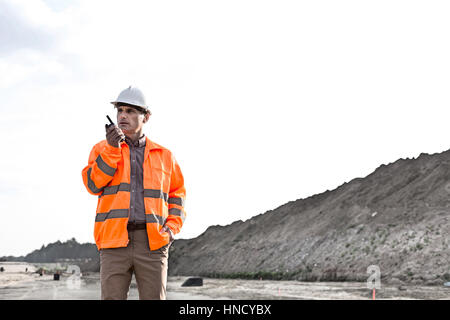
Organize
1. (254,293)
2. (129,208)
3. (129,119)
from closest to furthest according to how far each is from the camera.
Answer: (129,208), (129,119), (254,293)

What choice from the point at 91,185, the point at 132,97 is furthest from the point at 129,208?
the point at 132,97

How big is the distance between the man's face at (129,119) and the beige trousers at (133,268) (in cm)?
71

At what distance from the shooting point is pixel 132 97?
12.1 feet

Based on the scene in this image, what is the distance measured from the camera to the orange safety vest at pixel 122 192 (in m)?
3.53

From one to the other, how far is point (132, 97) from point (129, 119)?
154 mm

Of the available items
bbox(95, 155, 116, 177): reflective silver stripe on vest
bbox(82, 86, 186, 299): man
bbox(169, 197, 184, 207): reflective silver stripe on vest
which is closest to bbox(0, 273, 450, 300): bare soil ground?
bbox(169, 197, 184, 207): reflective silver stripe on vest

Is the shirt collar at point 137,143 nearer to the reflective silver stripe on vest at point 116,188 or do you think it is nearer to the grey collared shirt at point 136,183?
the grey collared shirt at point 136,183

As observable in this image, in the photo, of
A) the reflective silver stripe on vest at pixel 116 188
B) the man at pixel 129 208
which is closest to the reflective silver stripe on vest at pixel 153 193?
the man at pixel 129 208

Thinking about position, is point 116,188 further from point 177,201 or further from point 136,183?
point 177,201

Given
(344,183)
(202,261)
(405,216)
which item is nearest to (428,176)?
(405,216)

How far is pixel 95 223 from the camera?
3.65 metres

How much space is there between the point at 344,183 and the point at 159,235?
62.3 meters

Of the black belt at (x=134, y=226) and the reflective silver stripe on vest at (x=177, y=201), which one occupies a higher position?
the reflective silver stripe on vest at (x=177, y=201)

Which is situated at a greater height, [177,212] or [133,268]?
[177,212]
